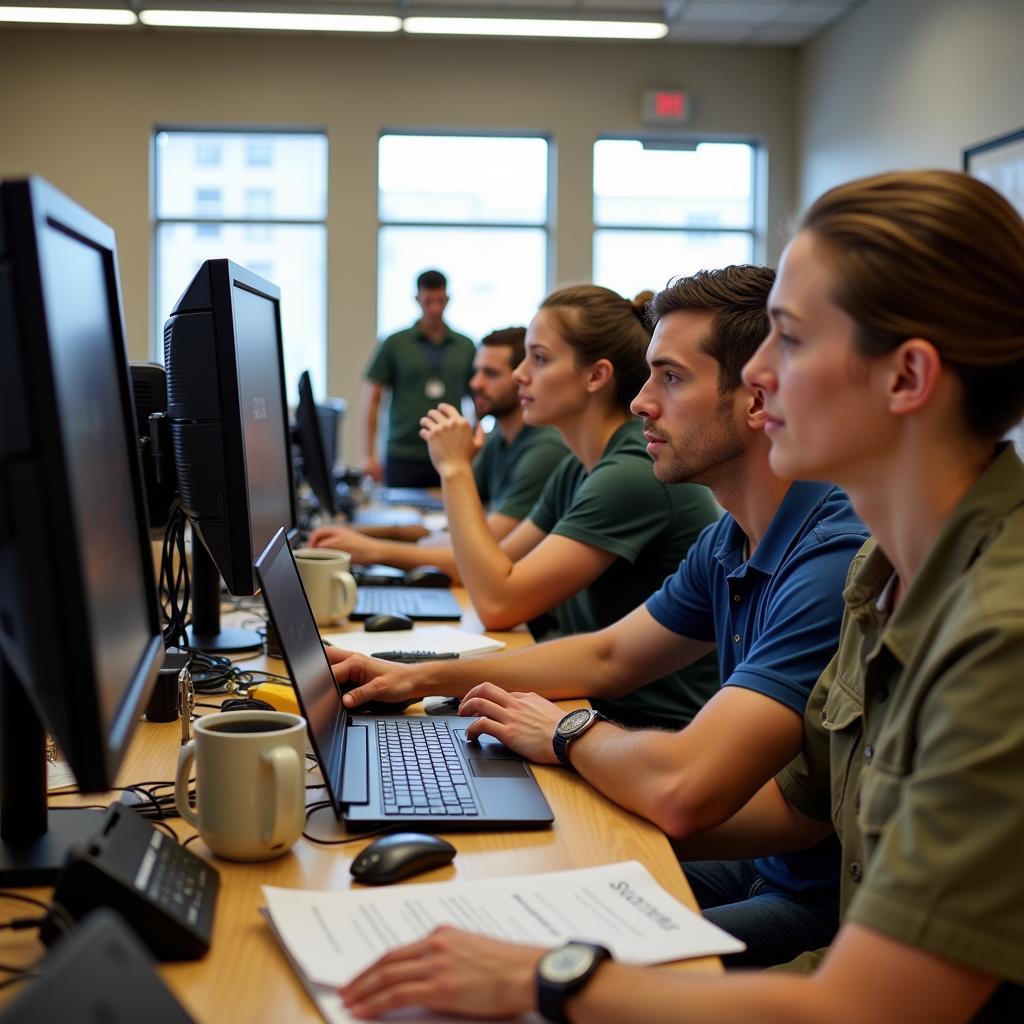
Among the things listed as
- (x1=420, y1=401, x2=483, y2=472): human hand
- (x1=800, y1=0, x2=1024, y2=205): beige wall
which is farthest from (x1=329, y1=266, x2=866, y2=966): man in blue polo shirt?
(x1=800, y1=0, x2=1024, y2=205): beige wall

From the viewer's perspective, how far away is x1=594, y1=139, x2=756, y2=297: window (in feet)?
23.3

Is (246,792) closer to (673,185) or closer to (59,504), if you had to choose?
(59,504)

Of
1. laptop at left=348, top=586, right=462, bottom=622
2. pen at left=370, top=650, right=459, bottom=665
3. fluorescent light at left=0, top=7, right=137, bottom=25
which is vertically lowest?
laptop at left=348, top=586, right=462, bottom=622

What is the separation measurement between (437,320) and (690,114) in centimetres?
219

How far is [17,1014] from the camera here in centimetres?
53

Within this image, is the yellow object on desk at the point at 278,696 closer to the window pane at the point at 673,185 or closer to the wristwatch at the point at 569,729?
the wristwatch at the point at 569,729

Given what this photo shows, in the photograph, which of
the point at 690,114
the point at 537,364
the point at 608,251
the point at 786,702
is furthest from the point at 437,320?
the point at 786,702

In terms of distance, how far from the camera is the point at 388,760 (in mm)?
1239

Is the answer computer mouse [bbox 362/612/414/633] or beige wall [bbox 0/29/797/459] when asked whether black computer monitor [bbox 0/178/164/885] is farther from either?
beige wall [bbox 0/29/797/459]

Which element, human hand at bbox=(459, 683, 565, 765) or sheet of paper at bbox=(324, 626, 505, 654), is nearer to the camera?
human hand at bbox=(459, 683, 565, 765)

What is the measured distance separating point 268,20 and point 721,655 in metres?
5.74

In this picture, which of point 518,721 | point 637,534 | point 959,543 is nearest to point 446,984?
point 959,543

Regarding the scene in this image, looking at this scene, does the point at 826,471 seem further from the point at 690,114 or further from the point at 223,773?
the point at 690,114

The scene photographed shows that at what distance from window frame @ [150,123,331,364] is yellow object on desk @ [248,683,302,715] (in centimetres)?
580
